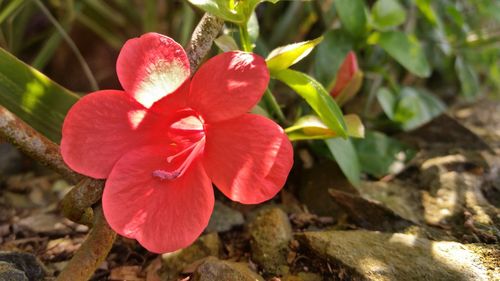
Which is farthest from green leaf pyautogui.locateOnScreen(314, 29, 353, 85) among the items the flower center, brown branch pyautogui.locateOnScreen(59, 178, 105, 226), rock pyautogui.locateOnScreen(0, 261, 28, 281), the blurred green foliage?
rock pyautogui.locateOnScreen(0, 261, 28, 281)

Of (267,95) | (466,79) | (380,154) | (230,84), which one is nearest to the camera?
(230,84)

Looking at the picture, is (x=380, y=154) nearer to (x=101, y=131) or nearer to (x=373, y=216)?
(x=373, y=216)

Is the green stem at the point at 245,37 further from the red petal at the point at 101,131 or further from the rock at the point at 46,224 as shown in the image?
the rock at the point at 46,224

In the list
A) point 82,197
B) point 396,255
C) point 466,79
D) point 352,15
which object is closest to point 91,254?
point 82,197

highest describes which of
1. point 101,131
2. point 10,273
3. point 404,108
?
point 101,131

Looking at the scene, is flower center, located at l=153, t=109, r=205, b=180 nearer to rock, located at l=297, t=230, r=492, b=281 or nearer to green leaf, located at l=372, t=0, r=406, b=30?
rock, located at l=297, t=230, r=492, b=281

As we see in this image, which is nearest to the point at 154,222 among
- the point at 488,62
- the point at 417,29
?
the point at 417,29
